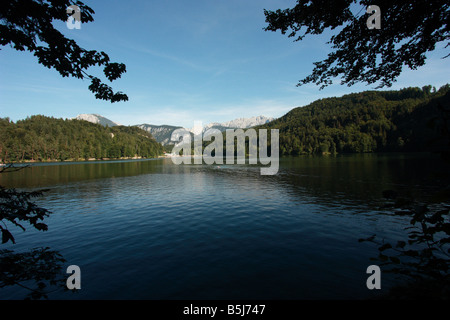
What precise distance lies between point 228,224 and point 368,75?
14.4 meters

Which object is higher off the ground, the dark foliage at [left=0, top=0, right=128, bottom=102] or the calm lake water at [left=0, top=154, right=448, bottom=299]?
the dark foliage at [left=0, top=0, right=128, bottom=102]

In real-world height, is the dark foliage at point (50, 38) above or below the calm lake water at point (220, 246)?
above

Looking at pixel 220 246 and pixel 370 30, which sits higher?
pixel 370 30

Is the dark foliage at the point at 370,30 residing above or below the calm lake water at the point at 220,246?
above

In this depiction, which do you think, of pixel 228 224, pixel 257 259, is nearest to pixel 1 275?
pixel 257 259

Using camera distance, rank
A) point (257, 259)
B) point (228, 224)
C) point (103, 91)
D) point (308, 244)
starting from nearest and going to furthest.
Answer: point (103, 91)
point (257, 259)
point (308, 244)
point (228, 224)

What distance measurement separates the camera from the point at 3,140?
15550 centimetres

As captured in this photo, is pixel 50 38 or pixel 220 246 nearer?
pixel 50 38

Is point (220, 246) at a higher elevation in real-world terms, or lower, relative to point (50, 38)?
lower

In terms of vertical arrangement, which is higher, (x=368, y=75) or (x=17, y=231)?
(x=368, y=75)

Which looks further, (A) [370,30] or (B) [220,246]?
(B) [220,246]

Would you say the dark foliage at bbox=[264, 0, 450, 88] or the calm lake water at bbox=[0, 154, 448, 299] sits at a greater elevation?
the dark foliage at bbox=[264, 0, 450, 88]

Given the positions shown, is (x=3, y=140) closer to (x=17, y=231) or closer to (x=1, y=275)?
(x=17, y=231)
